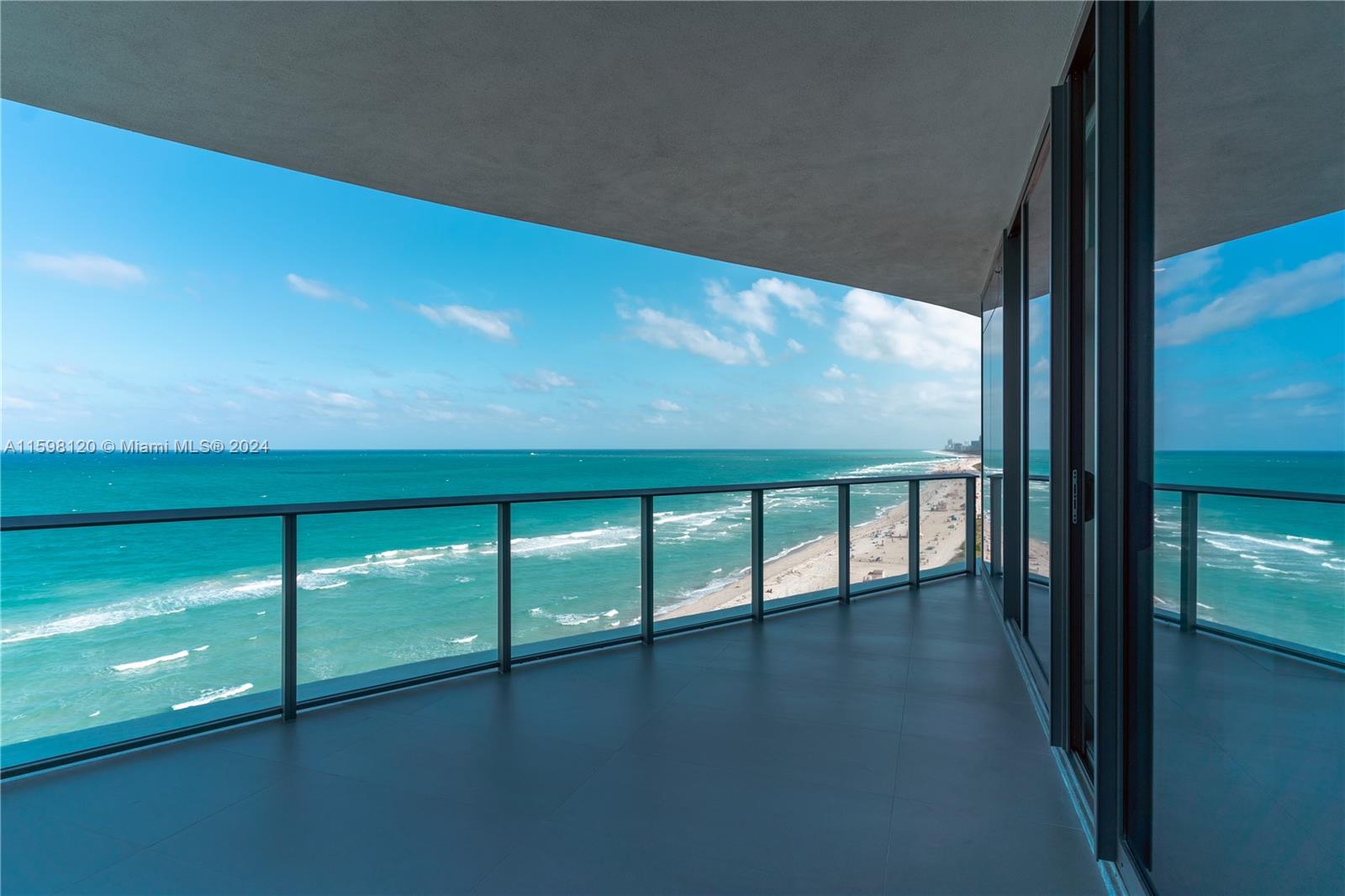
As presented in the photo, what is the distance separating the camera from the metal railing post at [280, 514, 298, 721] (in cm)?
266

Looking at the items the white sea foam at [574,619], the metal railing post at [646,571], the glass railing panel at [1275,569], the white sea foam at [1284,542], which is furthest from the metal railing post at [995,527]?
the white sea foam at [1284,542]

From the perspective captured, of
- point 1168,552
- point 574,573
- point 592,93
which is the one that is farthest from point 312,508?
point 1168,552

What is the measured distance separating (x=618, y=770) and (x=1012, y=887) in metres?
1.19

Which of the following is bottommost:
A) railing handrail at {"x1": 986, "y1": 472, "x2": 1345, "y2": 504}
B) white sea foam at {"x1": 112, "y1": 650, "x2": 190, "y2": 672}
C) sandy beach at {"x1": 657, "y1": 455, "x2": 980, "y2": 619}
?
white sea foam at {"x1": 112, "y1": 650, "x2": 190, "y2": 672}

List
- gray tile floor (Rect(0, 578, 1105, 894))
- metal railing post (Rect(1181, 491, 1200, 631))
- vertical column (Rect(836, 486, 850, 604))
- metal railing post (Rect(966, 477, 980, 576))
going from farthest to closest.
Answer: metal railing post (Rect(966, 477, 980, 576)) < vertical column (Rect(836, 486, 850, 604)) < gray tile floor (Rect(0, 578, 1105, 894)) < metal railing post (Rect(1181, 491, 1200, 631))

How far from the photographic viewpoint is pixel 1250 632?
0.92 meters

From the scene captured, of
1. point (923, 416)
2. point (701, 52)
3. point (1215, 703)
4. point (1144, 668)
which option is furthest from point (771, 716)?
point (923, 416)

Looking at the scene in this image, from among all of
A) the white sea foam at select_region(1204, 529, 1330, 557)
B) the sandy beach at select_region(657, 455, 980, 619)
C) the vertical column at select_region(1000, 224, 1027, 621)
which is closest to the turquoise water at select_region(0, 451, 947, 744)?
the sandy beach at select_region(657, 455, 980, 619)

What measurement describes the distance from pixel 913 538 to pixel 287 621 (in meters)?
4.24

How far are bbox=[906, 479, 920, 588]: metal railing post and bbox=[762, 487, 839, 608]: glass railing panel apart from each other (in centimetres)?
66

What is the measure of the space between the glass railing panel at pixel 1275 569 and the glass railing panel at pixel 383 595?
2.88m

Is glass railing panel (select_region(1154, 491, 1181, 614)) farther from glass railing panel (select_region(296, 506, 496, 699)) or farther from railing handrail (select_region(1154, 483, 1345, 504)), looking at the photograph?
glass railing panel (select_region(296, 506, 496, 699))

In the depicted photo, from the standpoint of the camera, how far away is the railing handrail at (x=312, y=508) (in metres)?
2.18

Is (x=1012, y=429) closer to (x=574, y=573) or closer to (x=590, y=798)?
(x=574, y=573)
